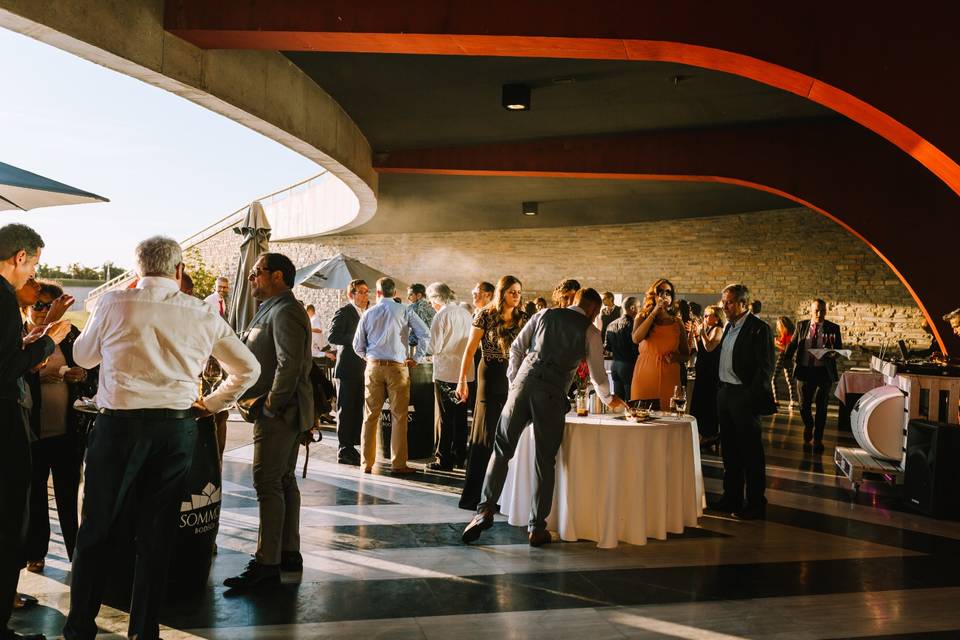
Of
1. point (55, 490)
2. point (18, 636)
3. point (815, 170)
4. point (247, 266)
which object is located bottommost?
point (18, 636)

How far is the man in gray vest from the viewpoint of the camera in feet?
14.5

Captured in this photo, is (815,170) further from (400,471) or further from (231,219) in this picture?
(231,219)

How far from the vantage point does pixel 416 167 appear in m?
10.1

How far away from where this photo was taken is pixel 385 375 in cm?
654

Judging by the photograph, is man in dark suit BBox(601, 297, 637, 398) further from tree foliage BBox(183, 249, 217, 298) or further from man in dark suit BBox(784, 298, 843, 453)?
tree foliage BBox(183, 249, 217, 298)

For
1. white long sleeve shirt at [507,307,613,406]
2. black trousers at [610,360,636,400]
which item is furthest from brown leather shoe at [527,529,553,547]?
black trousers at [610,360,636,400]

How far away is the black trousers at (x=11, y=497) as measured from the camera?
2.81 meters

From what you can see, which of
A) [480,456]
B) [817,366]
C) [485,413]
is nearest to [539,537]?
[480,456]

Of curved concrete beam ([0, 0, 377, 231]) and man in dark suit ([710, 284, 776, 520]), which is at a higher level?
curved concrete beam ([0, 0, 377, 231])

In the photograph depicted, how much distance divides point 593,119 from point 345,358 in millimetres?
3783

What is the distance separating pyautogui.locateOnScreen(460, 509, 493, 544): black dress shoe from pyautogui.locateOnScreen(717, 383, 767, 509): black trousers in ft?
6.34

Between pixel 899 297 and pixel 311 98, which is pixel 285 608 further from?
pixel 899 297

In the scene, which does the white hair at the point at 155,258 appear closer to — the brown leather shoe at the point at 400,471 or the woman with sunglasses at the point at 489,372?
the woman with sunglasses at the point at 489,372

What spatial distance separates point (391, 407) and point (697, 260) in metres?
9.10
